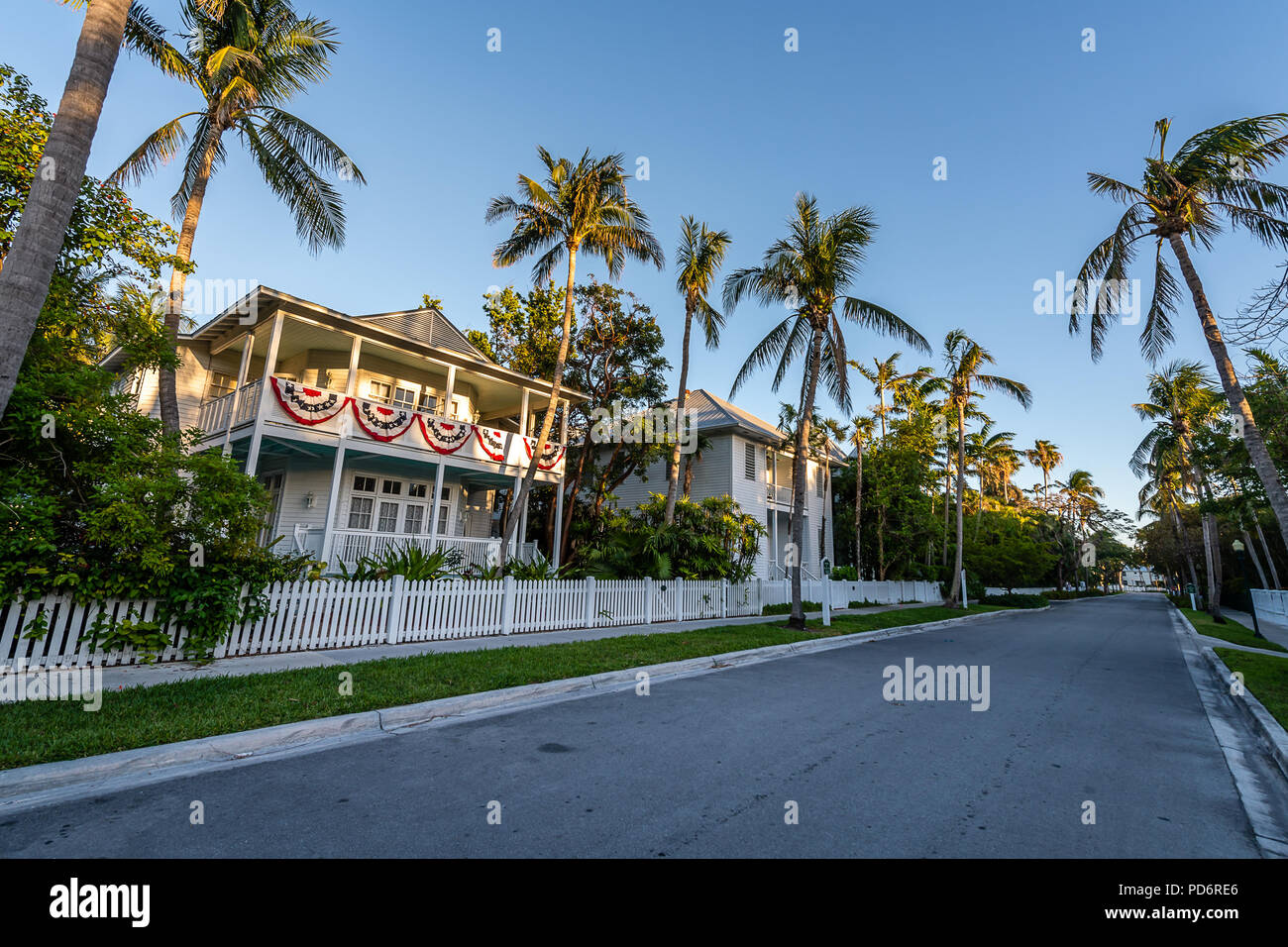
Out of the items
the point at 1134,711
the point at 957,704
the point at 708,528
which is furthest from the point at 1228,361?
the point at 708,528

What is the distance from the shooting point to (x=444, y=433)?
16156 mm

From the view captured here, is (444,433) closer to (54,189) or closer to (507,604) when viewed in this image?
(507,604)

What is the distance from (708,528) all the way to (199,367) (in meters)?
16.0

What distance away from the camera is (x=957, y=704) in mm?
7281

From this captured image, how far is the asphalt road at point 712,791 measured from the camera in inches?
128

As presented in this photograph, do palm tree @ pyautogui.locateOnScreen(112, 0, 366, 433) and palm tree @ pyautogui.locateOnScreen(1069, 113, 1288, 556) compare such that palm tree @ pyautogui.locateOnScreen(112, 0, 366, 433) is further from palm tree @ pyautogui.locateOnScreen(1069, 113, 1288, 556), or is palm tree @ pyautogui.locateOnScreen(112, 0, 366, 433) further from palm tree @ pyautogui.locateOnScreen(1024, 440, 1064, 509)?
palm tree @ pyautogui.locateOnScreen(1024, 440, 1064, 509)

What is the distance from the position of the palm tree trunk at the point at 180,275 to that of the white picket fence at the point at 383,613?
222 inches

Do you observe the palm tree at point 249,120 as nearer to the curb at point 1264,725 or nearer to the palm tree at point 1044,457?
the curb at point 1264,725

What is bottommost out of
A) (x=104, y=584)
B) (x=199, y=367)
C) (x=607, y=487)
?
(x=104, y=584)

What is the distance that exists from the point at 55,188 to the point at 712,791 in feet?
25.6

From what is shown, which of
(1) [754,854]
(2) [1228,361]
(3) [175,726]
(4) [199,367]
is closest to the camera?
(1) [754,854]

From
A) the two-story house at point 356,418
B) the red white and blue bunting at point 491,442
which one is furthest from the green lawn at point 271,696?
the red white and blue bunting at point 491,442

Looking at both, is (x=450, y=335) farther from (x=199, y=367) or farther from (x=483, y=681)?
(x=483, y=681)
